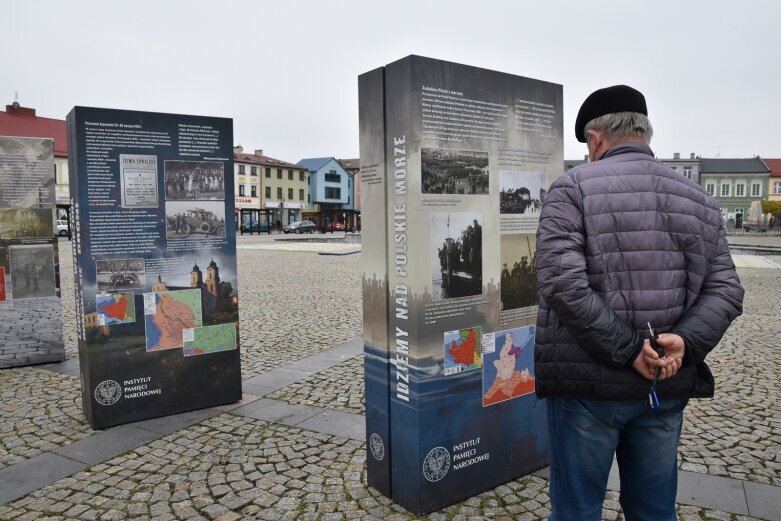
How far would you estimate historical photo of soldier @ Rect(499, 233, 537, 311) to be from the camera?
3582 mm

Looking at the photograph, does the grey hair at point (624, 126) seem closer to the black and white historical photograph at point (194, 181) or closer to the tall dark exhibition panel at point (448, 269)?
the tall dark exhibition panel at point (448, 269)

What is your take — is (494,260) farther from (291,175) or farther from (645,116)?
(291,175)

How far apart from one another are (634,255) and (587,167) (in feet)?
1.24

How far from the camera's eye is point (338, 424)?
15.9 feet

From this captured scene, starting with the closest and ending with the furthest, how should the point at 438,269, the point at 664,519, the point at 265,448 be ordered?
the point at 664,519
the point at 438,269
the point at 265,448

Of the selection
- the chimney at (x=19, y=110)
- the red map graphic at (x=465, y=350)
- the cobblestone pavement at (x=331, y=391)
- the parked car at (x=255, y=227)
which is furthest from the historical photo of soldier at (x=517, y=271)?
the chimney at (x=19, y=110)

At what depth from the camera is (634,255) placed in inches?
84.7

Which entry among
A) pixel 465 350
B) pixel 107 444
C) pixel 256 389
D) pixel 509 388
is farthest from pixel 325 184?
pixel 465 350

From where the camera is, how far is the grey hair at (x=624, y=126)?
227 cm

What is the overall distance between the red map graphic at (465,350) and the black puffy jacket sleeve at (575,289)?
1.19 meters

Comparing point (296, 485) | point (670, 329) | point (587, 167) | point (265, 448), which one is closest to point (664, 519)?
point (670, 329)

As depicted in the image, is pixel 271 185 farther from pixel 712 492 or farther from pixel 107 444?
pixel 712 492

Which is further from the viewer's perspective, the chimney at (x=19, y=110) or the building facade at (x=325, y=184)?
the building facade at (x=325, y=184)

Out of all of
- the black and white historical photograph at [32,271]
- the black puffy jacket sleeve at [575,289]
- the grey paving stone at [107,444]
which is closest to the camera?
the black puffy jacket sleeve at [575,289]
